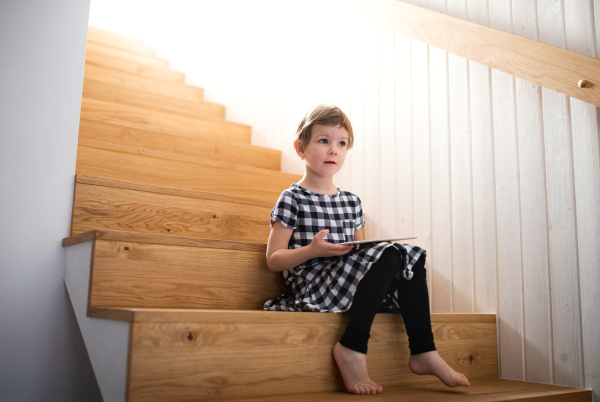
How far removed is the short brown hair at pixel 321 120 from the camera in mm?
1481

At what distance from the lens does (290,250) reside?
4.34 ft

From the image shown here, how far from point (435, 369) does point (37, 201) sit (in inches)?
40.1

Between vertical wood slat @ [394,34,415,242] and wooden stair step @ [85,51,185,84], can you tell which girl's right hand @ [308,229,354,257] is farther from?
wooden stair step @ [85,51,185,84]

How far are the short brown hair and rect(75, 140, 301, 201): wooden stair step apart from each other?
344 mm

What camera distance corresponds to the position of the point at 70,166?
4.73 ft

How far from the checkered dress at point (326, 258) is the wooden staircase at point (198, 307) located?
58 millimetres

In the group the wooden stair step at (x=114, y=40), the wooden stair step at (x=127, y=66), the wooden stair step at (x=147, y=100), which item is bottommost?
the wooden stair step at (x=147, y=100)

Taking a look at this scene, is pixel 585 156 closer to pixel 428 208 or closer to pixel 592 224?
pixel 592 224

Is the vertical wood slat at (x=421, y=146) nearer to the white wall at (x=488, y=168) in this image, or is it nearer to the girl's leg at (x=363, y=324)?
the white wall at (x=488, y=168)

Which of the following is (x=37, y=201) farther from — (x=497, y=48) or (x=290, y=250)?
(x=497, y=48)

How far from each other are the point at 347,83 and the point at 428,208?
25.7 inches

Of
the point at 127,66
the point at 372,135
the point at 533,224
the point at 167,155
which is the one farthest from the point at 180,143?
the point at 533,224

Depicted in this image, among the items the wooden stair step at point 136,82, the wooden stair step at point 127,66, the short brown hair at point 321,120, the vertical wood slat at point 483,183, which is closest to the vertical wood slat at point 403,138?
the vertical wood slat at point 483,183

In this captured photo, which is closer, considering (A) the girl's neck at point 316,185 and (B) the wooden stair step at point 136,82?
(A) the girl's neck at point 316,185
